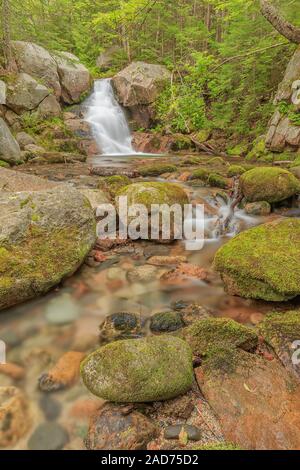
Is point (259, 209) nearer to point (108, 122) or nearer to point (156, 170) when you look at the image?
point (156, 170)

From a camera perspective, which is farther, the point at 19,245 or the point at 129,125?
the point at 129,125

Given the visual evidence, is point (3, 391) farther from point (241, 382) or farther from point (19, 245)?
point (241, 382)

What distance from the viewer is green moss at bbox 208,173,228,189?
7.40 metres

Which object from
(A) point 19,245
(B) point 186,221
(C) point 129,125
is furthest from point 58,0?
(A) point 19,245

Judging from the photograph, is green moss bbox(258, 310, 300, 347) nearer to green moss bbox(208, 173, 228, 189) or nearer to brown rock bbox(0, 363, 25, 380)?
brown rock bbox(0, 363, 25, 380)

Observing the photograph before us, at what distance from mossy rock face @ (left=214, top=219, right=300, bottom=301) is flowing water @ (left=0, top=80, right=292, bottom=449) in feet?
0.62

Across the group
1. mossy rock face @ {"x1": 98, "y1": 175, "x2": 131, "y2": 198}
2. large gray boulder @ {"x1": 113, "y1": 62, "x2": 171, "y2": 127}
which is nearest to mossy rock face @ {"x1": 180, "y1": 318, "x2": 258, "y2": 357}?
mossy rock face @ {"x1": 98, "y1": 175, "x2": 131, "y2": 198}

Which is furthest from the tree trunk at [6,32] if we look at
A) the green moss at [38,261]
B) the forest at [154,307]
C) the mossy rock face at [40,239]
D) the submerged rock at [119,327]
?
the submerged rock at [119,327]

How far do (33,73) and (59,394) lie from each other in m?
16.1

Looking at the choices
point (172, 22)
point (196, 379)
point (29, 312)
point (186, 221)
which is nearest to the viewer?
point (196, 379)

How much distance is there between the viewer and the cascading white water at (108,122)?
14852 mm

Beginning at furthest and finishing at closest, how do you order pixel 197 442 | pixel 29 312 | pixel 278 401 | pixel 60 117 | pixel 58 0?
1. pixel 58 0
2. pixel 60 117
3. pixel 29 312
4. pixel 278 401
5. pixel 197 442

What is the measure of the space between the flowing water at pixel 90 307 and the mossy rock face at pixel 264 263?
0.62 feet

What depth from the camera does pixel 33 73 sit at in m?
15.0
